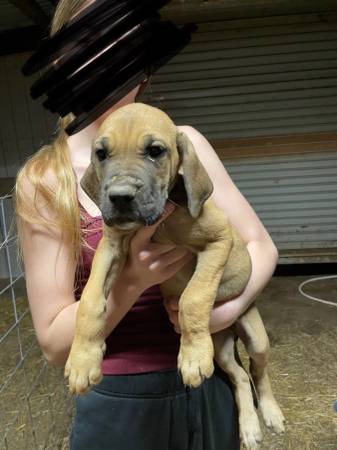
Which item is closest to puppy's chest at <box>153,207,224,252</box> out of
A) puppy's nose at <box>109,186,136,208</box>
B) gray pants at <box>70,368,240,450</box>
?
puppy's nose at <box>109,186,136,208</box>

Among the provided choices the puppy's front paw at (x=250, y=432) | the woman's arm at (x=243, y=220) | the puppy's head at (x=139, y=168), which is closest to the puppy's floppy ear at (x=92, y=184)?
the puppy's head at (x=139, y=168)

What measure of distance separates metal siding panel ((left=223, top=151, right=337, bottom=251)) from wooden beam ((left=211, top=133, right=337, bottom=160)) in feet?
0.19

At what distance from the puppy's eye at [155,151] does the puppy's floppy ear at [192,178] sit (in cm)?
9

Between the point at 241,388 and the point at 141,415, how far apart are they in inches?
14.1

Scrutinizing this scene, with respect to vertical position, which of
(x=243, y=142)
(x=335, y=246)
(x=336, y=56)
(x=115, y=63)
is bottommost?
(x=335, y=246)

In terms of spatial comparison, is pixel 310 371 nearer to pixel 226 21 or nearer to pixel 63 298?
A: pixel 63 298

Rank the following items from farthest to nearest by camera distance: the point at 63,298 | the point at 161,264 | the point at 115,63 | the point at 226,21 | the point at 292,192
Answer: the point at 292,192 → the point at 226,21 → the point at 63,298 → the point at 161,264 → the point at 115,63

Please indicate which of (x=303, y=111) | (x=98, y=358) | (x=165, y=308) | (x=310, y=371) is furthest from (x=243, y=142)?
(x=98, y=358)

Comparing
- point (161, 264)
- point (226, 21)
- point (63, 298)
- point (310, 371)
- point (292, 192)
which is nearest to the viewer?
point (161, 264)

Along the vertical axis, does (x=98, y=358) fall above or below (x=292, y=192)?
above

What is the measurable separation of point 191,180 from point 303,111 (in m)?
4.49

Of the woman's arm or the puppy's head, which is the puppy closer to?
the puppy's head

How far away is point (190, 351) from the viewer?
123 centimetres

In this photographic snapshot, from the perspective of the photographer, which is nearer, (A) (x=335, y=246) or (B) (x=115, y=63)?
(B) (x=115, y=63)
